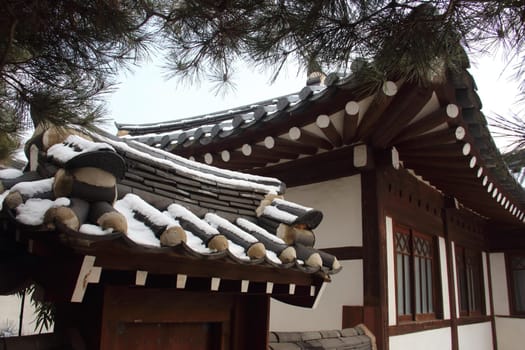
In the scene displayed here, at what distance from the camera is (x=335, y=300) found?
532 centimetres

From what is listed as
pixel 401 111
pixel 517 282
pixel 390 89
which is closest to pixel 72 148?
pixel 390 89

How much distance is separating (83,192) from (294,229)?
1488mm

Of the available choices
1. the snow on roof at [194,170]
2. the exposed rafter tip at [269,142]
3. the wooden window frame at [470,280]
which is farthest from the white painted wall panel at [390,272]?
the wooden window frame at [470,280]

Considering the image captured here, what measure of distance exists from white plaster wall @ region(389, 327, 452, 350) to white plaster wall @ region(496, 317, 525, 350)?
326 cm

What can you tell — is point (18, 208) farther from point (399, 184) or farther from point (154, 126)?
point (154, 126)

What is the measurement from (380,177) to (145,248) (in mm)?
→ 3915

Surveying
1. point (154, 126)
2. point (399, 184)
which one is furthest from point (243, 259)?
point (154, 126)

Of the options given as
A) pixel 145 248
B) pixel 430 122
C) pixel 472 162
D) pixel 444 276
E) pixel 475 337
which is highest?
pixel 430 122

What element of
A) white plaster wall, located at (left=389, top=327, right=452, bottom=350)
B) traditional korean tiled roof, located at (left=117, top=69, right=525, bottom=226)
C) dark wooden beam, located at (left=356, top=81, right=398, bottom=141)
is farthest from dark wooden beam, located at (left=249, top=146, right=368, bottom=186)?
white plaster wall, located at (left=389, top=327, right=452, bottom=350)

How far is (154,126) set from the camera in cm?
905

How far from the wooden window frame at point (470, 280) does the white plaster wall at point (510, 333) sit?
69cm

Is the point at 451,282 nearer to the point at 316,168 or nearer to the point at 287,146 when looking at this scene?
the point at 316,168

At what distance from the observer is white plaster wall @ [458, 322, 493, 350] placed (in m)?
7.51

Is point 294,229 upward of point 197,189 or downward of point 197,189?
downward
